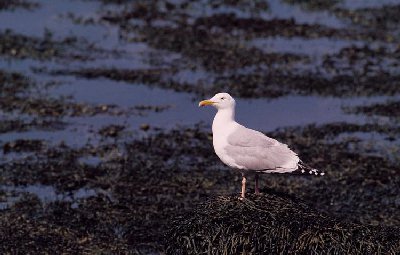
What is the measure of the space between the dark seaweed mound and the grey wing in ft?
2.16

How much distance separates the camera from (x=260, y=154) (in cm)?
1262

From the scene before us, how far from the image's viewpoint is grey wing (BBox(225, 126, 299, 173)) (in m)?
12.5

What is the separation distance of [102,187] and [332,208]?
483 centimetres

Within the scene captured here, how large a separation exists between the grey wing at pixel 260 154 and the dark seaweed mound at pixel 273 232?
66cm

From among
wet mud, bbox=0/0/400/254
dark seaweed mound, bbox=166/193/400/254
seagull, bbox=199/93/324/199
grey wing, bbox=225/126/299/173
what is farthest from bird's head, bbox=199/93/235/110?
dark seaweed mound, bbox=166/193/400/254

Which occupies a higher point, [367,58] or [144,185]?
[367,58]

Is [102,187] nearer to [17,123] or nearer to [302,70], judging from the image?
[17,123]

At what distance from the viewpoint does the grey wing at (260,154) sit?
12531mm

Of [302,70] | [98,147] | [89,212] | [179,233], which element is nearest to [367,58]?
[302,70]

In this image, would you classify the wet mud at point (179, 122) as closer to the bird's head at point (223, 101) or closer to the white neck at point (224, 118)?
the white neck at point (224, 118)

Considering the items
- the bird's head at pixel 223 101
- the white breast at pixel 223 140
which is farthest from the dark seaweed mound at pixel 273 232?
the bird's head at pixel 223 101

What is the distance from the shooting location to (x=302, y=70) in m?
27.5

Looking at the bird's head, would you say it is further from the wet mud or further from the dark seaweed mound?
the dark seaweed mound

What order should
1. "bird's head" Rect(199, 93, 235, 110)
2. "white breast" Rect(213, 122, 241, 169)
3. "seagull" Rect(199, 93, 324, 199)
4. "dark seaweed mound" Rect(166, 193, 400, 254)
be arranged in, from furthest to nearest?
1. "bird's head" Rect(199, 93, 235, 110)
2. "white breast" Rect(213, 122, 241, 169)
3. "seagull" Rect(199, 93, 324, 199)
4. "dark seaweed mound" Rect(166, 193, 400, 254)
